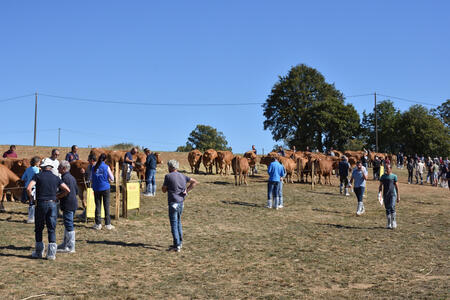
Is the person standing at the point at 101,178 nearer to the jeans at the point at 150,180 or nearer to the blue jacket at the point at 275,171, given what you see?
the jeans at the point at 150,180

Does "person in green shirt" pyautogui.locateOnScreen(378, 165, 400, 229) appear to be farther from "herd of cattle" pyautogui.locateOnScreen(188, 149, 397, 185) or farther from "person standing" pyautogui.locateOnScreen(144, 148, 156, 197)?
"herd of cattle" pyautogui.locateOnScreen(188, 149, 397, 185)

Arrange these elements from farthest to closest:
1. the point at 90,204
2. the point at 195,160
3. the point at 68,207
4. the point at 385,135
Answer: the point at 385,135 < the point at 195,160 < the point at 90,204 < the point at 68,207

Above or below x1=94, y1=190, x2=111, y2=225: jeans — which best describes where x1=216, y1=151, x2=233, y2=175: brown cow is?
above

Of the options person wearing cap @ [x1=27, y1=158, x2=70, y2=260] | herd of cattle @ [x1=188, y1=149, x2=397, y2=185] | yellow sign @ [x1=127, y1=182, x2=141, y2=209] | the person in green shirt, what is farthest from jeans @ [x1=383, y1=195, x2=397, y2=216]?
herd of cattle @ [x1=188, y1=149, x2=397, y2=185]

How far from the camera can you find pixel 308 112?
64.9m

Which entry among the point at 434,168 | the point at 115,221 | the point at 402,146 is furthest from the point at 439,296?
the point at 402,146

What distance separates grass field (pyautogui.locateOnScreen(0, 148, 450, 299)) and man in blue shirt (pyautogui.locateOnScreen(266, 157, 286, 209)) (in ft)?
2.19

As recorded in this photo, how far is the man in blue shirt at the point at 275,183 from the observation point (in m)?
18.8

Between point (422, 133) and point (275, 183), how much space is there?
54267 mm

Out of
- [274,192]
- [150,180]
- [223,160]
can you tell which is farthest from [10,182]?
[223,160]

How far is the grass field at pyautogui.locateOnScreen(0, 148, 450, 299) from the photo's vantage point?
27.1 feet

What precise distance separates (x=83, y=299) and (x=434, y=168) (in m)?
34.0

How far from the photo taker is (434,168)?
117 feet

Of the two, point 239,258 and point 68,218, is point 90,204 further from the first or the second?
point 239,258
